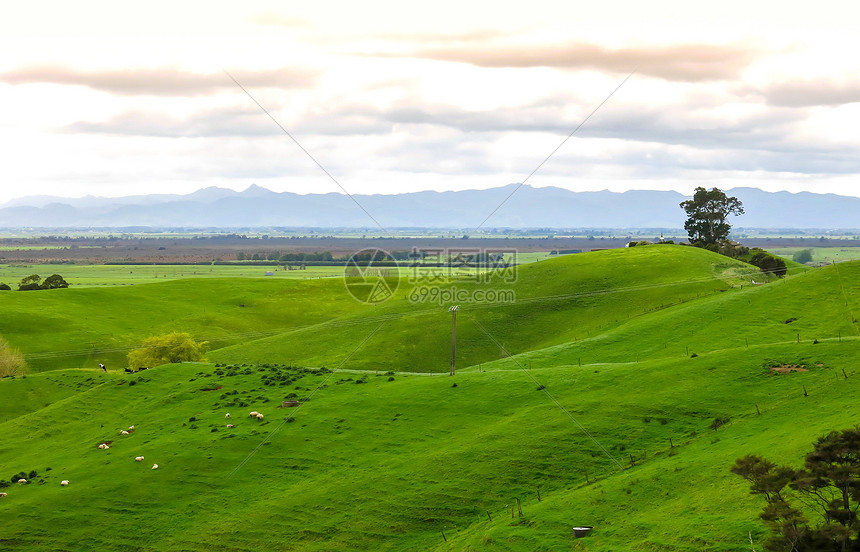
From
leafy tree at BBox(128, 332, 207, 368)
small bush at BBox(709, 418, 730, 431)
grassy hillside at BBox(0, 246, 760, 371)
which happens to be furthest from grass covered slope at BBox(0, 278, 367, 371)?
small bush at BBox(709, 418, 730, 431)

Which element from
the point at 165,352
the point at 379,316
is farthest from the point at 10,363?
the point at 379,316

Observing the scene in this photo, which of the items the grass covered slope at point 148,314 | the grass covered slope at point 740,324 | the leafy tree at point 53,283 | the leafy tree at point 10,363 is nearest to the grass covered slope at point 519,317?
the grass covered slope at point 740,324

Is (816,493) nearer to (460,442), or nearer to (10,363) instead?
(460,442)

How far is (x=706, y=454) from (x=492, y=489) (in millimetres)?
13273

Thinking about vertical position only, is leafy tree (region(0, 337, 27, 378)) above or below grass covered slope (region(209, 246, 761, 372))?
below

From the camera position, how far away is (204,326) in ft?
449

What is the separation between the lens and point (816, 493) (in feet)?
95.8

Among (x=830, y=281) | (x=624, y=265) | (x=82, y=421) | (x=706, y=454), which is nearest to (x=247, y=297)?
(x=624, y=265)

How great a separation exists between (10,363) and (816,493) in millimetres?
104383

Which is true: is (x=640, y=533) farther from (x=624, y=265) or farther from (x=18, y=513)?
(x=624, y=265)

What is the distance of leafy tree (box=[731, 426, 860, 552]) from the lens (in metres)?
27.4

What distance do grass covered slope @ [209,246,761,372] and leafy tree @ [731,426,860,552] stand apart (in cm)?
6197

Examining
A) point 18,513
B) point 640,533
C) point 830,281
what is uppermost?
point 830,281

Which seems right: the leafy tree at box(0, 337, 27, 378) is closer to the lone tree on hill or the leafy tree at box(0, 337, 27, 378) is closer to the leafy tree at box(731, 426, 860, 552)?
the leafy tree at box(731, 426, 860, 552)
